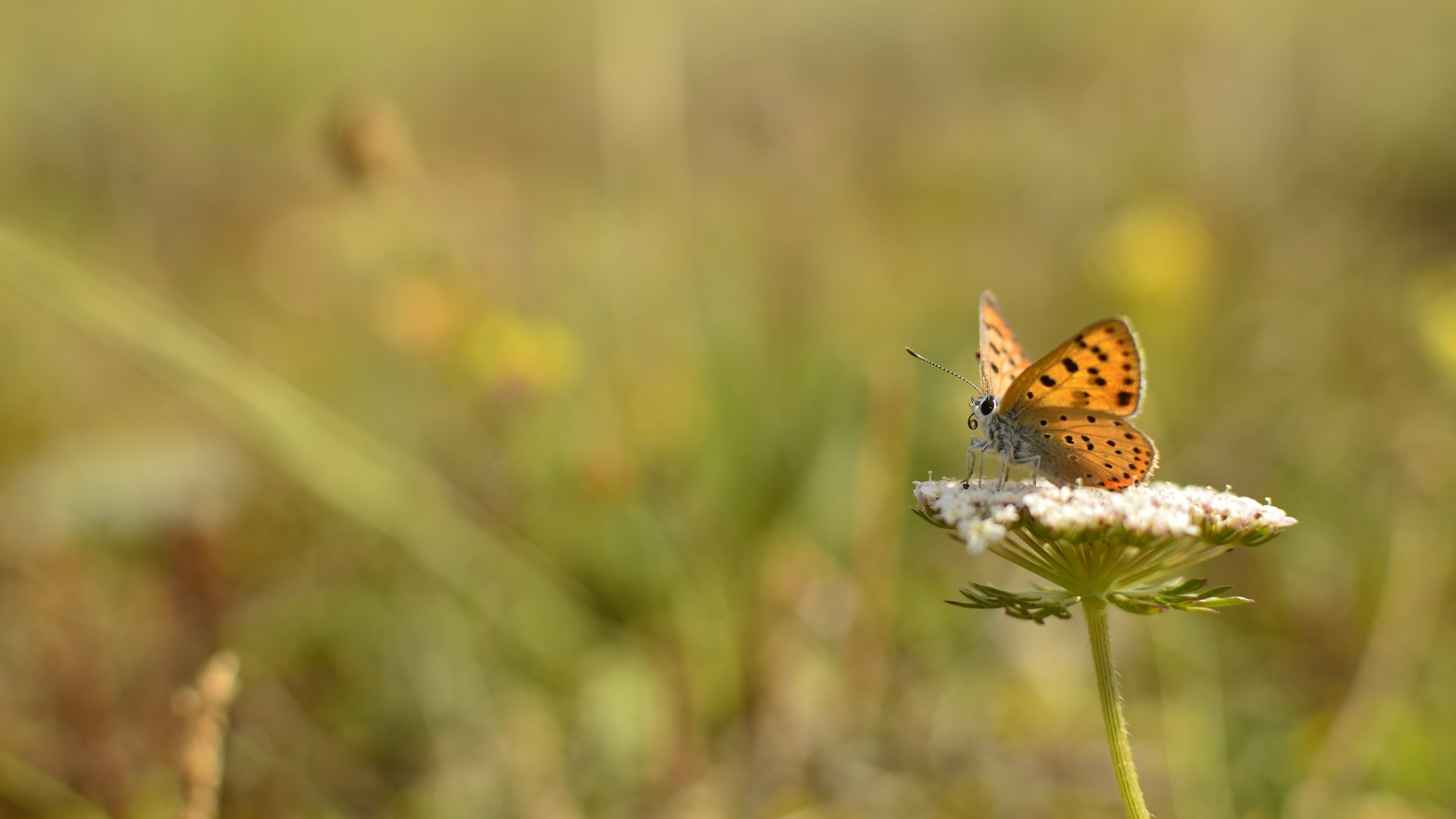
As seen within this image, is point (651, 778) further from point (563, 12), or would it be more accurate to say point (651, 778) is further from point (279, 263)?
point (563, 12)

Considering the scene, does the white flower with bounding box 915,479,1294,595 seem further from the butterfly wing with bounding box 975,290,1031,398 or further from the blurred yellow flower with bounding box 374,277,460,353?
the blurred yellow flower with bounding box 374,277,460,353

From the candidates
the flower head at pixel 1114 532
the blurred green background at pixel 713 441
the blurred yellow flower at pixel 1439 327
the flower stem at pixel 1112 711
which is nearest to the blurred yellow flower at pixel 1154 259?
the blurred green background at pixel 713 441

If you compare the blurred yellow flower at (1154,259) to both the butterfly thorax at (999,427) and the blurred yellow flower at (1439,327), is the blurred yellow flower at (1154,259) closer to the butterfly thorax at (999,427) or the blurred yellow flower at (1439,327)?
the blurred yellow flower at (1439,327)

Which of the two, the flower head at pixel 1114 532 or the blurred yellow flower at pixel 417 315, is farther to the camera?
the blurred yellow flower at pixel 417 315

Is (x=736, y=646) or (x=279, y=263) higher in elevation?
(x=736, y=646)

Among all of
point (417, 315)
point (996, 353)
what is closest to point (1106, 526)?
point (996, 353)

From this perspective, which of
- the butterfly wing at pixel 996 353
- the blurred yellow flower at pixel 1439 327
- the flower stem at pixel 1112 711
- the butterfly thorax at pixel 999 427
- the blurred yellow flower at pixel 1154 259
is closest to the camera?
the flower stem at pixel 1112 711

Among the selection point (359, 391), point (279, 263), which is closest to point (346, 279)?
point (279, 263)
